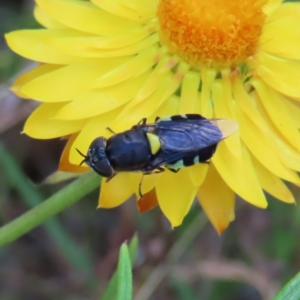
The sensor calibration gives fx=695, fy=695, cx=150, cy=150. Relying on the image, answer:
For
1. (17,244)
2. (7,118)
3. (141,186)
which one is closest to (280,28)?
(141,186)

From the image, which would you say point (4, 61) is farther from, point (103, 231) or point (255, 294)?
point (255, 294)

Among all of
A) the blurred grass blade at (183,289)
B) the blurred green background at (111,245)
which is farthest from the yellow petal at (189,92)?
the blurred grass blade at (183,289)

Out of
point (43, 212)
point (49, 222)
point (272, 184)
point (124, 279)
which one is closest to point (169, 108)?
point (272, 184)

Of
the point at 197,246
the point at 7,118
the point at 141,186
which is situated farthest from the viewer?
the point at 197,246

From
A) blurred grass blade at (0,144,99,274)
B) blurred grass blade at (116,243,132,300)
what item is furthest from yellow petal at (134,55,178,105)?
blurred grass blade at (0,144,99,274)

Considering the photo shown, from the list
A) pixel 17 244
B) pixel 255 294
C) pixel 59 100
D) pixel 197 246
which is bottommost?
pixel 255 294

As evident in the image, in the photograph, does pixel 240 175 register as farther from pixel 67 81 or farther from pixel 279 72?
pixel 67 81

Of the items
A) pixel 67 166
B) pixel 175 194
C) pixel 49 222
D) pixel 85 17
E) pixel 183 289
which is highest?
pixel 85 17
